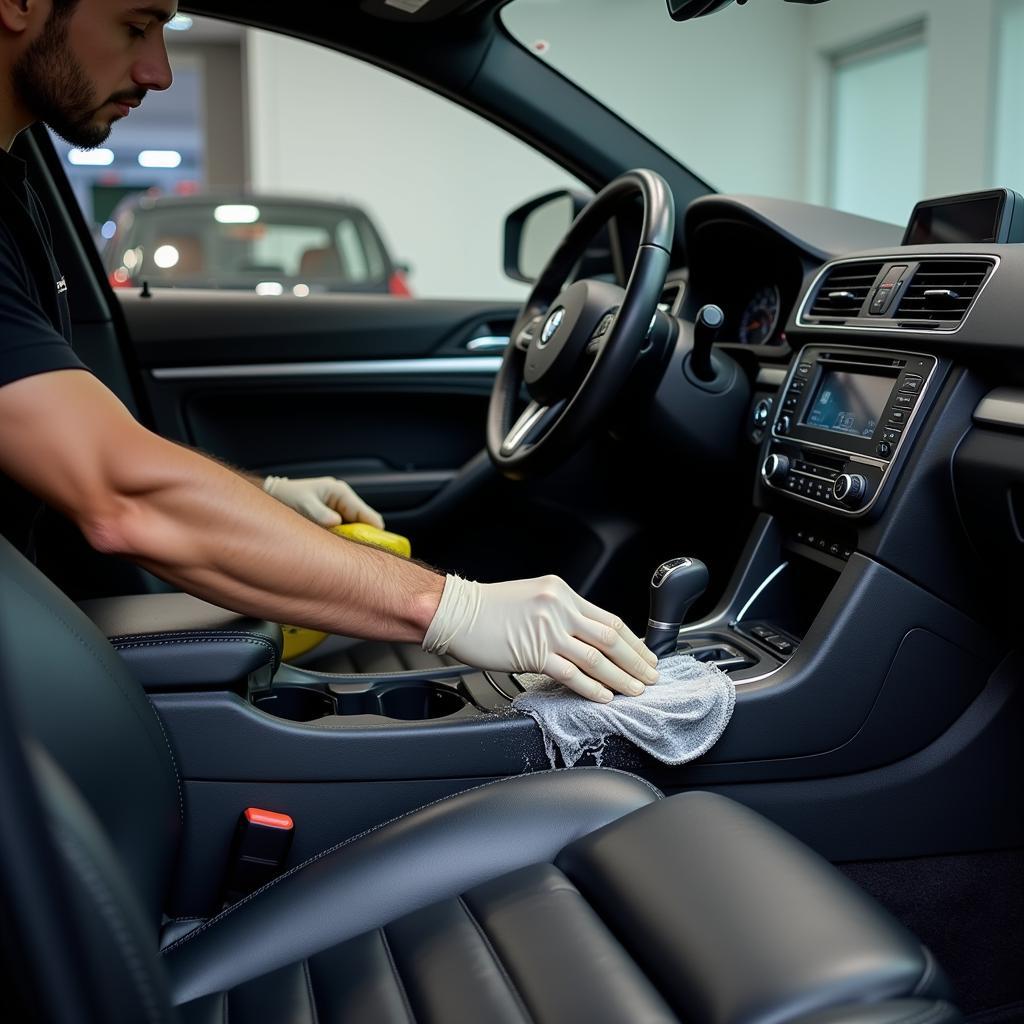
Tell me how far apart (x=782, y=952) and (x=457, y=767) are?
0.48 metres

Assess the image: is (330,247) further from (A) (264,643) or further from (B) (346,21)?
(A) (264,643)

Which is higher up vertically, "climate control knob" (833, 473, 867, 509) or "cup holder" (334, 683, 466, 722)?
"climate control knob" (833, 473, 867, 509)

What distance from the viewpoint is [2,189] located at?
1.25 metres

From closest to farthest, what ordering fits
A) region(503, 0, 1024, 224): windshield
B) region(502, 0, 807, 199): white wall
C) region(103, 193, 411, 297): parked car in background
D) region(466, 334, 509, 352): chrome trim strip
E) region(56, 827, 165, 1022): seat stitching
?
1. region(56, 827, 165, 1022): seat stitching
2. region(466, 334, 509, 352): chrome trim strip
3. region(103, 193, 411, 297): parked car in background
4. region(503, 0, 1024, 224): windshield
5. region(502, 0, 807, 199): white wall

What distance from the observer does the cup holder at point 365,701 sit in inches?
53.6

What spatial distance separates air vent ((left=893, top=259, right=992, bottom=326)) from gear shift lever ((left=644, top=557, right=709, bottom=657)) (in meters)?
0.37

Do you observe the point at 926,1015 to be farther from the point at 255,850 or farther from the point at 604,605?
the point at 604,605

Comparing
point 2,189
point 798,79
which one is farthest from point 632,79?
point 2,189

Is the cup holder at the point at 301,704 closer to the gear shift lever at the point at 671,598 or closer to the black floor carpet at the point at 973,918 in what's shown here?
the gear shift lever at the point at 671,598

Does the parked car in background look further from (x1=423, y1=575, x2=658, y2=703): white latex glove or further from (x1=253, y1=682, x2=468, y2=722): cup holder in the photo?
(x1=423, y1=575, x2=658, y2=703): white latex glove

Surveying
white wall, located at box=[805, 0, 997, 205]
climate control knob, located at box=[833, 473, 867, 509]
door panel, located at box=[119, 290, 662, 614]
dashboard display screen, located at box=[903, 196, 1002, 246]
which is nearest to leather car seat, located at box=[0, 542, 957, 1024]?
climate control knob, located at box=[833, 473, 867, 509]

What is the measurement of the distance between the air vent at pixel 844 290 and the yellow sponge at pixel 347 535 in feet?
2.11

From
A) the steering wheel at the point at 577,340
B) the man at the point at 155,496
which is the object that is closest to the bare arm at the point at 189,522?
the man at the point at 155,496

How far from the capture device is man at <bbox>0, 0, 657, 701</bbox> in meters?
1.03
